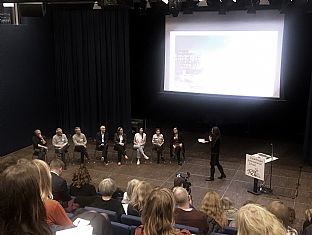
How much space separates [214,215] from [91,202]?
1542 mm

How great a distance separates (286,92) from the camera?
1056 centimetres

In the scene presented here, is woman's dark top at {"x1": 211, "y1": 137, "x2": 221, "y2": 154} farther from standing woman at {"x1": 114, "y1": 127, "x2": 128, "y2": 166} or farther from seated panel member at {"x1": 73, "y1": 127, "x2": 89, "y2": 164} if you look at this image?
seated panel member at {"x1": 73, "y1": 127, "x2": 89, "y2": 164}

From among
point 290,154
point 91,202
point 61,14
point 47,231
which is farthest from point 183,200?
point 61,14

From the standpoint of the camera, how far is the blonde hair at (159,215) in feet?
7.80

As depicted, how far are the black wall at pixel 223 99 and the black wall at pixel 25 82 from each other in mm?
2796

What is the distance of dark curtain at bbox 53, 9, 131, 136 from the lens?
10992mm

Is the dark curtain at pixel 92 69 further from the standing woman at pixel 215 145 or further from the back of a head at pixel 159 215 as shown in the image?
the back of a head at pixel 159 215

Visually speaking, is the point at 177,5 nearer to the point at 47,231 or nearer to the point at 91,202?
the point at 91,202

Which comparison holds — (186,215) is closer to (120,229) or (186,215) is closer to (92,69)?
(120,229)

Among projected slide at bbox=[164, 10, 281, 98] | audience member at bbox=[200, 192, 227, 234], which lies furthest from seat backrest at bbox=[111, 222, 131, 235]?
projected slide at bbox=[164, 10, 281, 98]

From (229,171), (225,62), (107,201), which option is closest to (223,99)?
(225,62)

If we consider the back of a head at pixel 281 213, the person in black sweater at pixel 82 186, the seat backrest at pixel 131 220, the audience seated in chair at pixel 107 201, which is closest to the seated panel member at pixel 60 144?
the person in black sweater at pixel 82 186

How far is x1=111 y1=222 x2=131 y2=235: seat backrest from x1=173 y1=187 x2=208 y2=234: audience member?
1.66ft

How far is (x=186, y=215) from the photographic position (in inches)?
157
